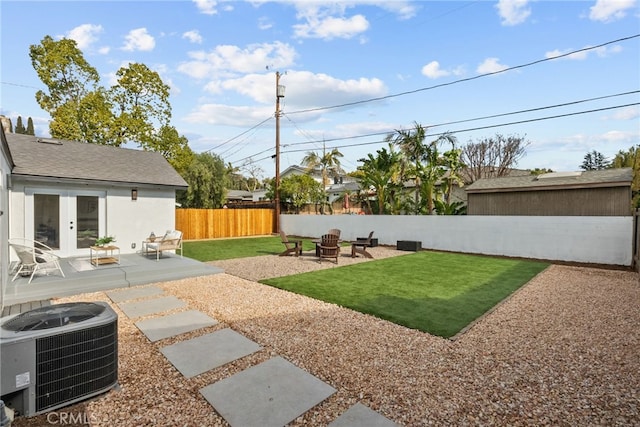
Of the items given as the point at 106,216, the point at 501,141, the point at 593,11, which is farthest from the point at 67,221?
the point at 501,141

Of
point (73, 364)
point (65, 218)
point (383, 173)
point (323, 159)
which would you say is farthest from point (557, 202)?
point (323, 159)

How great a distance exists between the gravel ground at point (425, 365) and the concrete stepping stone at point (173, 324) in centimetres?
17

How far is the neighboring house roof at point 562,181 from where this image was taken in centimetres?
1353

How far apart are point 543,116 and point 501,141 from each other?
17.3m

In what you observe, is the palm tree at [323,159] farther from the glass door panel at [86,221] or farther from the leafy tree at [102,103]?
the glass door panel at [86,221]

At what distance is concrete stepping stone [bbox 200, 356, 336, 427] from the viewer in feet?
9.22

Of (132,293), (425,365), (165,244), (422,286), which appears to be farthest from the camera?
(165,244)

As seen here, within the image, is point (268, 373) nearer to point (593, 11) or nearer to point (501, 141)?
point (593, 11)

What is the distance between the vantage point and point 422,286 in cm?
767

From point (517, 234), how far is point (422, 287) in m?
7.59

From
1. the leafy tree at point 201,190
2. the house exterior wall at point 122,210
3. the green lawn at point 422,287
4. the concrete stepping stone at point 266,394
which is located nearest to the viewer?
the concrete stepping stone at point 266,394

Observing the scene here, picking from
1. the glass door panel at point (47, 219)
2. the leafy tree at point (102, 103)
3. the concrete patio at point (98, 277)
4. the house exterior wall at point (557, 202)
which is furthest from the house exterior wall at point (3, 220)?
the house exterior wall at point (557, 202)

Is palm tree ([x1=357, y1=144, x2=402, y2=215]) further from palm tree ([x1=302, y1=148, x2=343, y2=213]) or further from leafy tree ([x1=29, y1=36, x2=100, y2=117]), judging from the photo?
leafy tree ([x1=29, y1=36, x2=100, y2=117])

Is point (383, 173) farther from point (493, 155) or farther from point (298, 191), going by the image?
point (493, 155)
